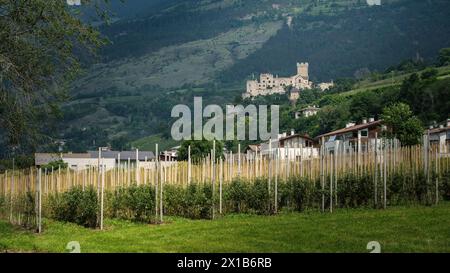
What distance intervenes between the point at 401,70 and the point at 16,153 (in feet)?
548

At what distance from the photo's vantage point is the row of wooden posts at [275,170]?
22953 mm

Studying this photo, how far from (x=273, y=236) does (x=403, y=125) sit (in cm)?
5216

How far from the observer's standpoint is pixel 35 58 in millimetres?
18062

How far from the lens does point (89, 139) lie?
166875mm

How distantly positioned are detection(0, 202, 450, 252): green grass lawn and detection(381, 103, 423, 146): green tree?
141 ft

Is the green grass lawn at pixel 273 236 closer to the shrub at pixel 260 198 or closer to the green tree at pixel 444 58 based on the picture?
the shrub at pixel 260 198

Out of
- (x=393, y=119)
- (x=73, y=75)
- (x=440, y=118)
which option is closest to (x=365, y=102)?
(x=440, y=118)

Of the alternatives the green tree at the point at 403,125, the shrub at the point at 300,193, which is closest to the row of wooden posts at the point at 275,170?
the shrub at the point at 300,193

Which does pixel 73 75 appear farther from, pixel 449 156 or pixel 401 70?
pixel 401 70

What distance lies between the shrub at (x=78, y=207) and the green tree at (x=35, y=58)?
319 centimetres

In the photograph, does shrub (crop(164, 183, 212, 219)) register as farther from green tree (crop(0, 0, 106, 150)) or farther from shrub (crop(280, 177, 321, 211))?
green tree (crop(0, 0, 106, 150))
